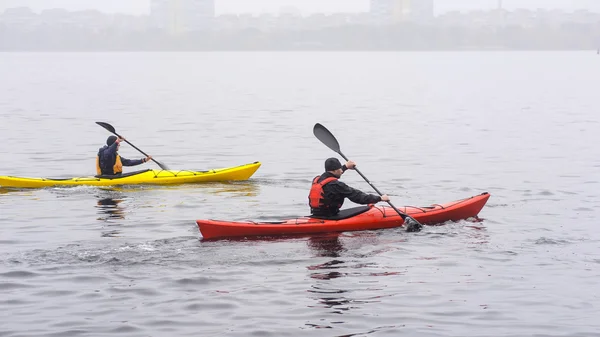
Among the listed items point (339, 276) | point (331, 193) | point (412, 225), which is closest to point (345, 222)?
point (331, 193)

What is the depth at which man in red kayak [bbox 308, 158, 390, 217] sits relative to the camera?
48.8ft

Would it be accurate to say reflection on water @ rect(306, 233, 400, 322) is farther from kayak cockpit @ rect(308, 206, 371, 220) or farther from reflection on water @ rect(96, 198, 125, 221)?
reflection on water @ rect(96, 198, 125, 221)

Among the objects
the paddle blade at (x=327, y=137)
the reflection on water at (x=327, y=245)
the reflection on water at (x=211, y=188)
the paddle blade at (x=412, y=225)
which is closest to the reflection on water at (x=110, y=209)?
the reflection on water at (x=211, y=188)

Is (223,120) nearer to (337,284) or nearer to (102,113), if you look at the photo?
(102,113)

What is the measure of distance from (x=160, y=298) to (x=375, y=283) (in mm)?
2806

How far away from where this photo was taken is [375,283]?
1277 cm

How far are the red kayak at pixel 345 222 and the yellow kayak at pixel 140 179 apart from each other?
258 inches

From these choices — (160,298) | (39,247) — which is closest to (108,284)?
(160,298)

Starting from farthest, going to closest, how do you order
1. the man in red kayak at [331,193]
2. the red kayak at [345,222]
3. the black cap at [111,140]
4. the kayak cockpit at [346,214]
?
the black cap at [111,140], the kayak cockpit at [346,214], the man in red kayak at [331,193], the red kayak at [345,222]

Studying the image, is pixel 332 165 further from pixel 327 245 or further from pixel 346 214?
pixel 327 245

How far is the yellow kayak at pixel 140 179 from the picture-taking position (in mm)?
20859

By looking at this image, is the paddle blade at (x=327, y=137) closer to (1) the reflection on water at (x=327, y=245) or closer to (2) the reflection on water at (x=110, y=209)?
(1) the reflection on water at (x=327, y=245)

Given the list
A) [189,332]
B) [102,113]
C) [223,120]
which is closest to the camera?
[189,332]

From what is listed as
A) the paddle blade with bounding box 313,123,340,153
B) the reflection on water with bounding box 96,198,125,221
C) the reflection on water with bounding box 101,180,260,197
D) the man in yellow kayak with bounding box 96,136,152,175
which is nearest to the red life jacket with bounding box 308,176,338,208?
the paddle blade with bounding box 313,123,340,153
